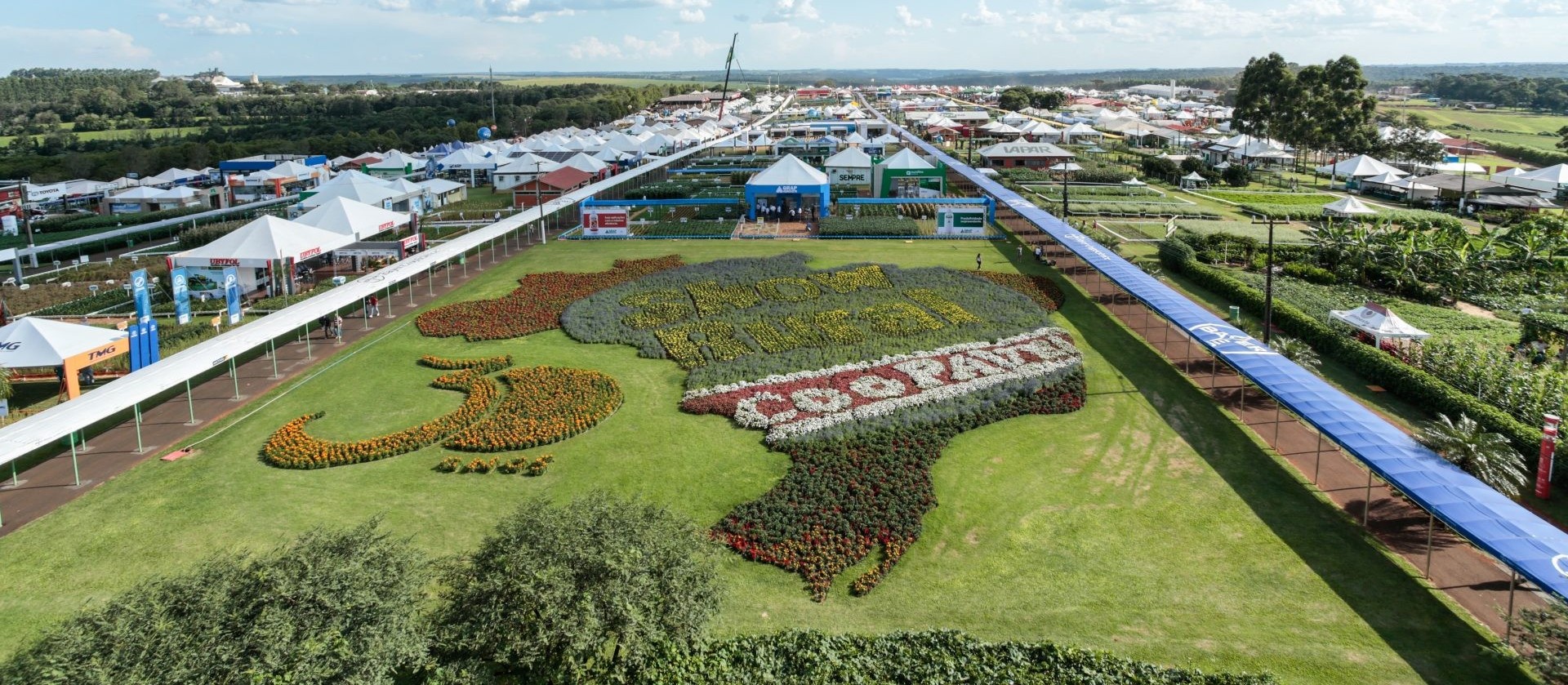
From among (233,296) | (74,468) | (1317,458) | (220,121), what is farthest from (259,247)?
(220,121)

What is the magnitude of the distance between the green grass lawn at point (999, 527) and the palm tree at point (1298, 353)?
9.67ft

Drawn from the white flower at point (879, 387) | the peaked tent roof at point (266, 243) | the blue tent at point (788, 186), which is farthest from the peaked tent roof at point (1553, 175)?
the peaked tent roof at point (266, 243)

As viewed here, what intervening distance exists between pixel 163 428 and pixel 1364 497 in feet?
95.6

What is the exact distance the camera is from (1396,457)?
16781mm

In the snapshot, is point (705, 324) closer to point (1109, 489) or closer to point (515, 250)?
point (1109, 489)

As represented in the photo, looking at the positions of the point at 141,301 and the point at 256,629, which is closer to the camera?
the point at 256,629

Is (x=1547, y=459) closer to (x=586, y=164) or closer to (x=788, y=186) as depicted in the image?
(x=788, y=186)

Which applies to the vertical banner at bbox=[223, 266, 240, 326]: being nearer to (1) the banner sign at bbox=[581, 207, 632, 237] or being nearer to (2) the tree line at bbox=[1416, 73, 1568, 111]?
(1) the banner sign at bbox=[581, 207, 632, 237]

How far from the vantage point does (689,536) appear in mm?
13367

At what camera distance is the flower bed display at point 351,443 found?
20516mm

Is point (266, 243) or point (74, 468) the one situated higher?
point (266, 243)

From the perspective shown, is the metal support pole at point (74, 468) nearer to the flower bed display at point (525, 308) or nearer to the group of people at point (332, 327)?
the group of people at point (332, 327)

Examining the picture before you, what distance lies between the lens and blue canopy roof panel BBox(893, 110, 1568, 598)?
13.6 metres

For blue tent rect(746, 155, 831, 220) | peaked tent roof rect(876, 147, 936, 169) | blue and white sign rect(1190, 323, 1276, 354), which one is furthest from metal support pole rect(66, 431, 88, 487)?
peaked tent roof rect(876, 147, 936, 169)
